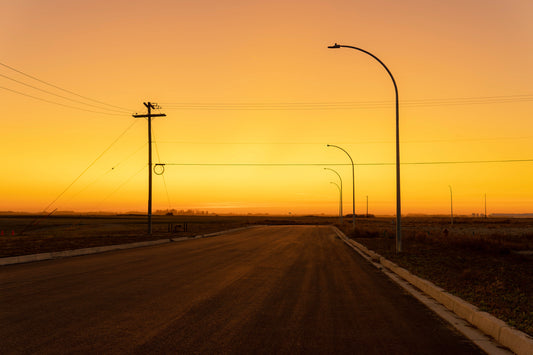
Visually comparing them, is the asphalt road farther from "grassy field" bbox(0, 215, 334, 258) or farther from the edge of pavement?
"grassy field" bbox(0, 215, 334, 258)

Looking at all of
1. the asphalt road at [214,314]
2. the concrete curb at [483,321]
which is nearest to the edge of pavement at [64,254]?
the asphalt road at [214,314]

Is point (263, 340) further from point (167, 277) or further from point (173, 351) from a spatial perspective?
point (167, 277)

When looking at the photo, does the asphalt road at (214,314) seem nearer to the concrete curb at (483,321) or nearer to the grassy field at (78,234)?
the concrete curb at (483,321)

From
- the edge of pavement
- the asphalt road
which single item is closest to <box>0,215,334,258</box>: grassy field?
the edge of pavement

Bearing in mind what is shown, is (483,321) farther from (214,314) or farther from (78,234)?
(78,234)

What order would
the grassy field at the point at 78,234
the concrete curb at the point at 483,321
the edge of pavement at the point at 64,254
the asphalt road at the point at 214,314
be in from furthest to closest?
the grassy field at the point at 78,234 < the edge of pavement at the point at 64,254 < the asphalt road at the point at 214,314 < the concrete curb at the point at 483,321

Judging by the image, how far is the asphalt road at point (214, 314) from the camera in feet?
19.8

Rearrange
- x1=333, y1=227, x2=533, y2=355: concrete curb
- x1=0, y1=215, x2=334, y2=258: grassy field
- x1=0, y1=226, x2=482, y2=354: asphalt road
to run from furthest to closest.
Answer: x1=0, y1=215, x2=334, y2=258: grassy field, x1=0, y1=226, x2=482, y2=354: asphalt road, x1=333, y1=227, x2=533, y2=355: concrete curb

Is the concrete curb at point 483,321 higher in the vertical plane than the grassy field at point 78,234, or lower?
higher

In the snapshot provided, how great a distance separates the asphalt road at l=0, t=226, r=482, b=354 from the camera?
19.8 feet

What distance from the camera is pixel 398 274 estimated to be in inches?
567

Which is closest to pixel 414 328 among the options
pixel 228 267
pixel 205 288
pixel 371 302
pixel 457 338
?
pixel 457 338

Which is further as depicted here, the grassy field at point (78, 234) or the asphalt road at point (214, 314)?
the grassy field at point (78, 234)

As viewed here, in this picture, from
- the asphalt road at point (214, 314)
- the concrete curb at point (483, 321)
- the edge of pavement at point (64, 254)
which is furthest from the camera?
the edge of pavement at point (64, 254)
